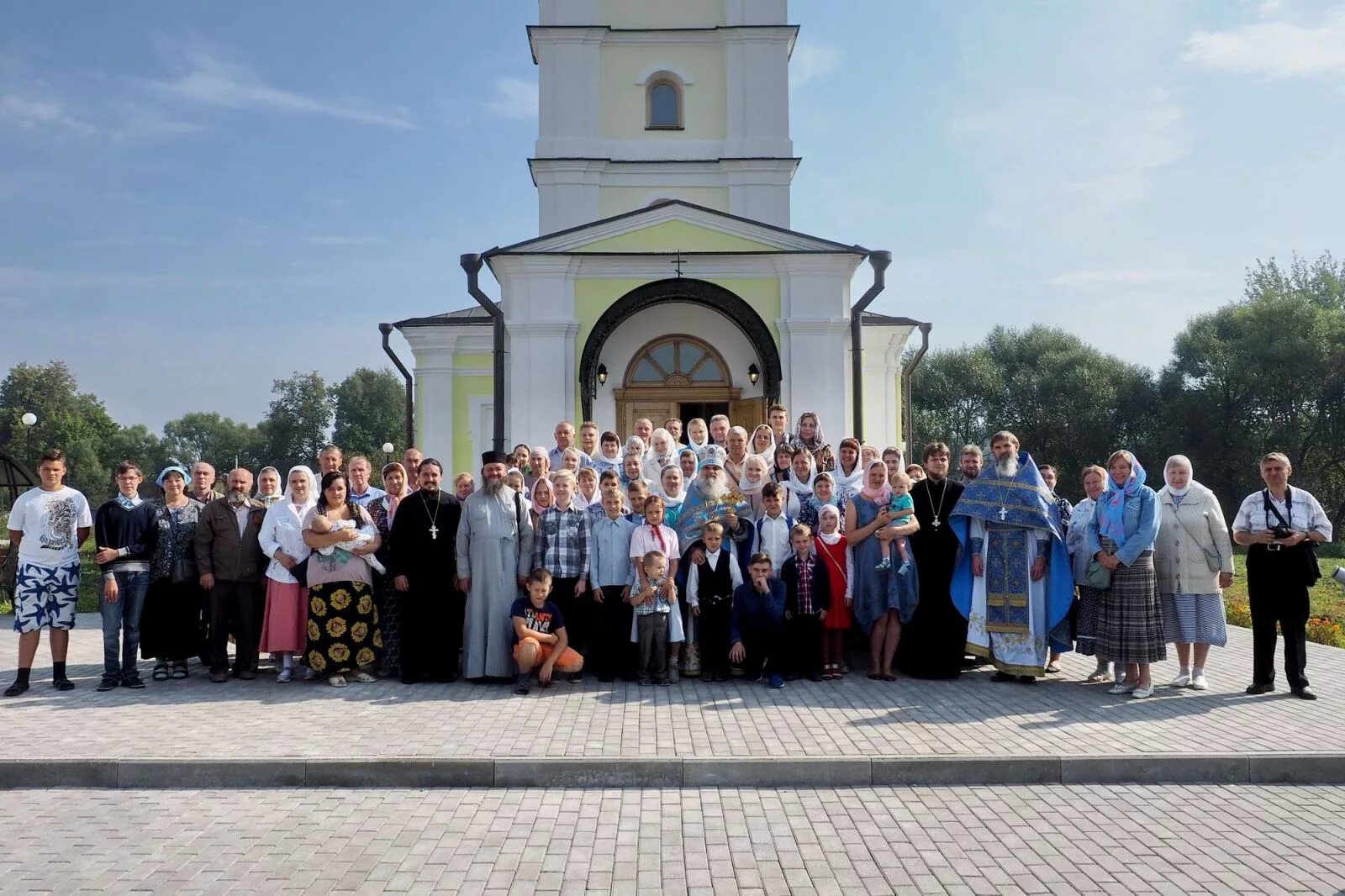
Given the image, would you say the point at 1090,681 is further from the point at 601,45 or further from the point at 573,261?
the point at 601,45

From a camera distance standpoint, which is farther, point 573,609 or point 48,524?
point 573,609

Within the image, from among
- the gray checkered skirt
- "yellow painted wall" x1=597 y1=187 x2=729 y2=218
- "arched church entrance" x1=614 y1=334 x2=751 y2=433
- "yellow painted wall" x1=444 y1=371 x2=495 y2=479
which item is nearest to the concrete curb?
the gray checkered skirt

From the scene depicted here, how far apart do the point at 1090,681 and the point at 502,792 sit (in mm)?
4989

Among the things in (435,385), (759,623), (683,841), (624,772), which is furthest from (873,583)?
(435,385)

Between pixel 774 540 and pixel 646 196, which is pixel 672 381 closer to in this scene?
pixel 646 196

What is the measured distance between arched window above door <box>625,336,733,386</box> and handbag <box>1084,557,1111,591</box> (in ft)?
32.9

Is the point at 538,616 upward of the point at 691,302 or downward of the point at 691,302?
downward

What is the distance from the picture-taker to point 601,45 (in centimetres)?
2169

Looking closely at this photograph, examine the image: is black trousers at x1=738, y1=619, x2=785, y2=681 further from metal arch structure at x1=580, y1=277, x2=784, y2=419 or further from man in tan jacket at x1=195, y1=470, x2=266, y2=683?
metal arch structure at x1=580, y1=277, x2=784, y2=419

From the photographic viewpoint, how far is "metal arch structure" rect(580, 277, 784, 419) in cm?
1583

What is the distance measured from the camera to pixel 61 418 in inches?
2672

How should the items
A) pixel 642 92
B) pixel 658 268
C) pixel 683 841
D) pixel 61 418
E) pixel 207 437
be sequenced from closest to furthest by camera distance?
pixel 683 841, pixel 658 268, pixel 642 92, pixel 61 418, pixel 207 437

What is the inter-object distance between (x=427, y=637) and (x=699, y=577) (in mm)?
2229

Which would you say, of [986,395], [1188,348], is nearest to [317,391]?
[986,395]
